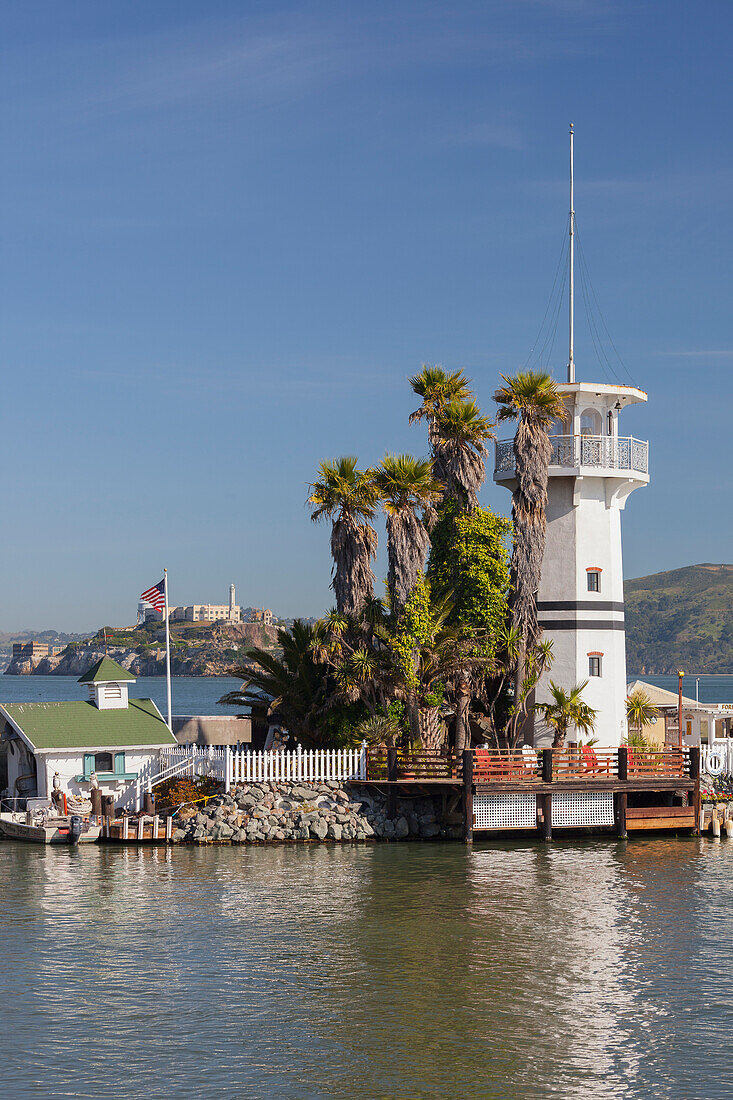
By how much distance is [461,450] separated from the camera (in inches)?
1781

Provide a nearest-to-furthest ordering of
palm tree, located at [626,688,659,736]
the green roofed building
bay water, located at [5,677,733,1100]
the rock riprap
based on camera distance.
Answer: bay water, located at [5,677,733,1100], the rock riprap, the green roofed building, palm tree, located at [626,688,659,736]

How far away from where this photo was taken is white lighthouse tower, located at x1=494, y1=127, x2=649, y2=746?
148 feet

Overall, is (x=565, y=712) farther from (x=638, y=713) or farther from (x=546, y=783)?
(x=638, y=713)

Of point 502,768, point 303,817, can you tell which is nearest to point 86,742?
point 303,817

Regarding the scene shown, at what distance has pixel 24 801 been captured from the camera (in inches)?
1681

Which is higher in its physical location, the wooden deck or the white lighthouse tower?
the white lighthouse tower

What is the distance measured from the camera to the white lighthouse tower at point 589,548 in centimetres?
4500

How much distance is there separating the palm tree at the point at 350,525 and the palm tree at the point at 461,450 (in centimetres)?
396

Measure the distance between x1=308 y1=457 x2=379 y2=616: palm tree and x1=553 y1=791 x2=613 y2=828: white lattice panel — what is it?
9297 mm

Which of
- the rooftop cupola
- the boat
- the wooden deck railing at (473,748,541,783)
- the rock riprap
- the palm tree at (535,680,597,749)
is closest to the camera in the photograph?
the rock riprap

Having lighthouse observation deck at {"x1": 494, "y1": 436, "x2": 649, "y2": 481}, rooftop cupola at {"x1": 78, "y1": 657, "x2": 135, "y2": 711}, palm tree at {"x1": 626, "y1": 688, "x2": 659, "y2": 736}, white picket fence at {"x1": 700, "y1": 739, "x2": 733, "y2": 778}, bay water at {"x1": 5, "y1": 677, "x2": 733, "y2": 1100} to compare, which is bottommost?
bay water at {"x1": 5, "y1": 677, "x2": 733, "y2": 1100}

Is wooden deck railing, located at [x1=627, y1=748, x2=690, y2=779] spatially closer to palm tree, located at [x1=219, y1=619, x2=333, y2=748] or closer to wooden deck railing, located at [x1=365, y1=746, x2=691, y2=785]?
wooden deck railing, located at [x1=365, y1=746, x2=691, y2=785]

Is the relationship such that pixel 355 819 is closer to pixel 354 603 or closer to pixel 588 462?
pixel 354 603

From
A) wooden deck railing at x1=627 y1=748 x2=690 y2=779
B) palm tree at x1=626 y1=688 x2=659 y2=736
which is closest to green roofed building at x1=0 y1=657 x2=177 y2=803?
wooden deck railing at x1=627 y1=748 x2=690 y2=779
